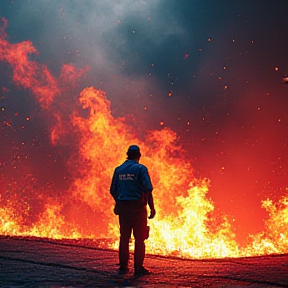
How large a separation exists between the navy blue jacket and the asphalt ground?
1.13 metres

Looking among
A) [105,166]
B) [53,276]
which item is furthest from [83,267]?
[105,166]

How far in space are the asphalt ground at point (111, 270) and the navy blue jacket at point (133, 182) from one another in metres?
1.13

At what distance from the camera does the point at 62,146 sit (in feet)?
68.3

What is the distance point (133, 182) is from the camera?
6.57m

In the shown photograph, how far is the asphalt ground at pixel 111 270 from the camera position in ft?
17.6

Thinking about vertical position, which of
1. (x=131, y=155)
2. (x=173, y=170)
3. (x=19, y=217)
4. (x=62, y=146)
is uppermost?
(x=62, y=146)

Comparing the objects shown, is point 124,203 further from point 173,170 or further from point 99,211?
point 99,211

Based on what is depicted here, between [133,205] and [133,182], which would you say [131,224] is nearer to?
[133,205]

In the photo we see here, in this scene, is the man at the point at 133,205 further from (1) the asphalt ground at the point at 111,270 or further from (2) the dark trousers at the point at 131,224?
(1) the asphalt ground at the point at 111,270

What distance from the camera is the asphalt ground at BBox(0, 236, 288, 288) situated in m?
5.37

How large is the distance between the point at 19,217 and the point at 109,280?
15.7m

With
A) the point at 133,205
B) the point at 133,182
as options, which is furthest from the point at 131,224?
the point at 133,182

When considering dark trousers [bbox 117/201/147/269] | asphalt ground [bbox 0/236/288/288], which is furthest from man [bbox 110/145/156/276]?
asphalt ground [bbox 0/236/288/288]

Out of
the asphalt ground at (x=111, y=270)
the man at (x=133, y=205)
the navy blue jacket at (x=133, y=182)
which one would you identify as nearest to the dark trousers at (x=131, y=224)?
the man at (x=133, y=205)
